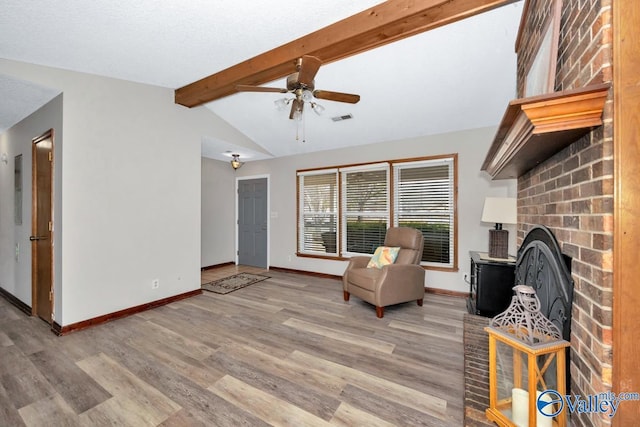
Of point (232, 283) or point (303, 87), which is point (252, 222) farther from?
point (303, 87)

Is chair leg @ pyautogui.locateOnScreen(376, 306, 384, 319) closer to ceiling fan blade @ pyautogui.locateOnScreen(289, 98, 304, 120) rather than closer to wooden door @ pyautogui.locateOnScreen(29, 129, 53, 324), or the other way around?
ceiling fan blade @ pyautogui.locateOnScreen(289, 98, 304, 120)

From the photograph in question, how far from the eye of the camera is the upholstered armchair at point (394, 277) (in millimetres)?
2979

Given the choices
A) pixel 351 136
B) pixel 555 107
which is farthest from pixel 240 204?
pixel 555 107

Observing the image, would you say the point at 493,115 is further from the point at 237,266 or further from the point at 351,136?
the point at 237,266

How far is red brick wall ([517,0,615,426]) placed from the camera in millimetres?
875

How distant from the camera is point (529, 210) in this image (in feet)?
6.30

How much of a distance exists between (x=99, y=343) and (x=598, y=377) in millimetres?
3465

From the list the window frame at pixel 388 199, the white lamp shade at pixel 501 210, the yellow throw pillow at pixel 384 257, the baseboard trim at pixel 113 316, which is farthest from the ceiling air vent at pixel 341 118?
the baseboard trim at pixel 113 316

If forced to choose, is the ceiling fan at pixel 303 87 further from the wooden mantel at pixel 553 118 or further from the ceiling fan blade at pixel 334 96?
the wooden mantel at pixel 553 118

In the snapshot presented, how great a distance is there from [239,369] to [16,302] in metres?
3.57

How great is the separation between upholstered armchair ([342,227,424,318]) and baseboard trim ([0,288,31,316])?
155 inches

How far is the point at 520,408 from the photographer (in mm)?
1167

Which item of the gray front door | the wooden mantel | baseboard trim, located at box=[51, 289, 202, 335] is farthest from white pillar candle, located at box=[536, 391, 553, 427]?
the gray front door

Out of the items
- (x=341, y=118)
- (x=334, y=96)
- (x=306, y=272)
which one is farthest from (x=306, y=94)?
(x=306, y=272)
